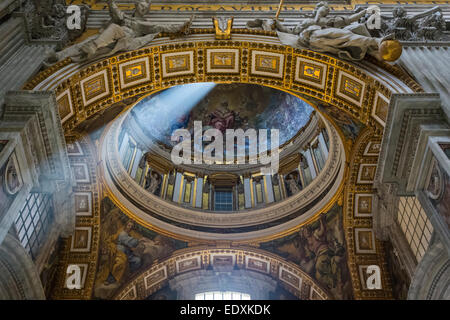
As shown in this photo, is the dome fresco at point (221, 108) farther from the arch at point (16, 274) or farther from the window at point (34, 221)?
the arch at point (16, 274)

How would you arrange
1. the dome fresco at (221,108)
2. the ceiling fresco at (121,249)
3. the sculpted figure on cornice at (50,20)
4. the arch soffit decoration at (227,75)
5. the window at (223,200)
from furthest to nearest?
the dome fresco at (221,108) → the window at (223,200) → the ceiling fresco at (121,249) → the sculpted figure on cornice at (50,20) → the arch soffit decoration at (227,75)

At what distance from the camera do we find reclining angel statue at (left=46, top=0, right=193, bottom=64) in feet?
35.8

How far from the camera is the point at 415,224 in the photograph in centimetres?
1141

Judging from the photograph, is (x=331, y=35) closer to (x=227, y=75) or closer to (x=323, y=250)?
(x=227, y=75)

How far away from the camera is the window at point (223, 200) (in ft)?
61.1

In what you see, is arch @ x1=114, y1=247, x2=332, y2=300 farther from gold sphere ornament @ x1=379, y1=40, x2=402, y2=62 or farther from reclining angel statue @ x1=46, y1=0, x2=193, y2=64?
gold sphere ornament @ x1=379, y1=40, x2=402, y2=62

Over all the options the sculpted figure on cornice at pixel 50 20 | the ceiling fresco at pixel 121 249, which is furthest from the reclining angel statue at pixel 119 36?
the ceiling fresco at pixel 121 249

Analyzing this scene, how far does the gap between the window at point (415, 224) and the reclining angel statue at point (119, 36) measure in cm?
730

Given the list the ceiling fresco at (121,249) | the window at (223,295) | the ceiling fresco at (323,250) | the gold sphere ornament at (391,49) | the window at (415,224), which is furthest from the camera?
the window at (223,295)

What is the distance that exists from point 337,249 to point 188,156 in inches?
317

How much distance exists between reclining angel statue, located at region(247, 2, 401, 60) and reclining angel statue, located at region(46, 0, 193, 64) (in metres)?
2.59

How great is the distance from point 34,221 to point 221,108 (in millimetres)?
11813

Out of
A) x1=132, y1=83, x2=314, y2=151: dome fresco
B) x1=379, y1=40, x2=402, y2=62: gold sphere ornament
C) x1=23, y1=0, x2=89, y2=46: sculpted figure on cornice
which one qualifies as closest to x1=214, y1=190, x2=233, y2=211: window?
x1=132, y1=83, x2=314, y2=151: dome fresco
